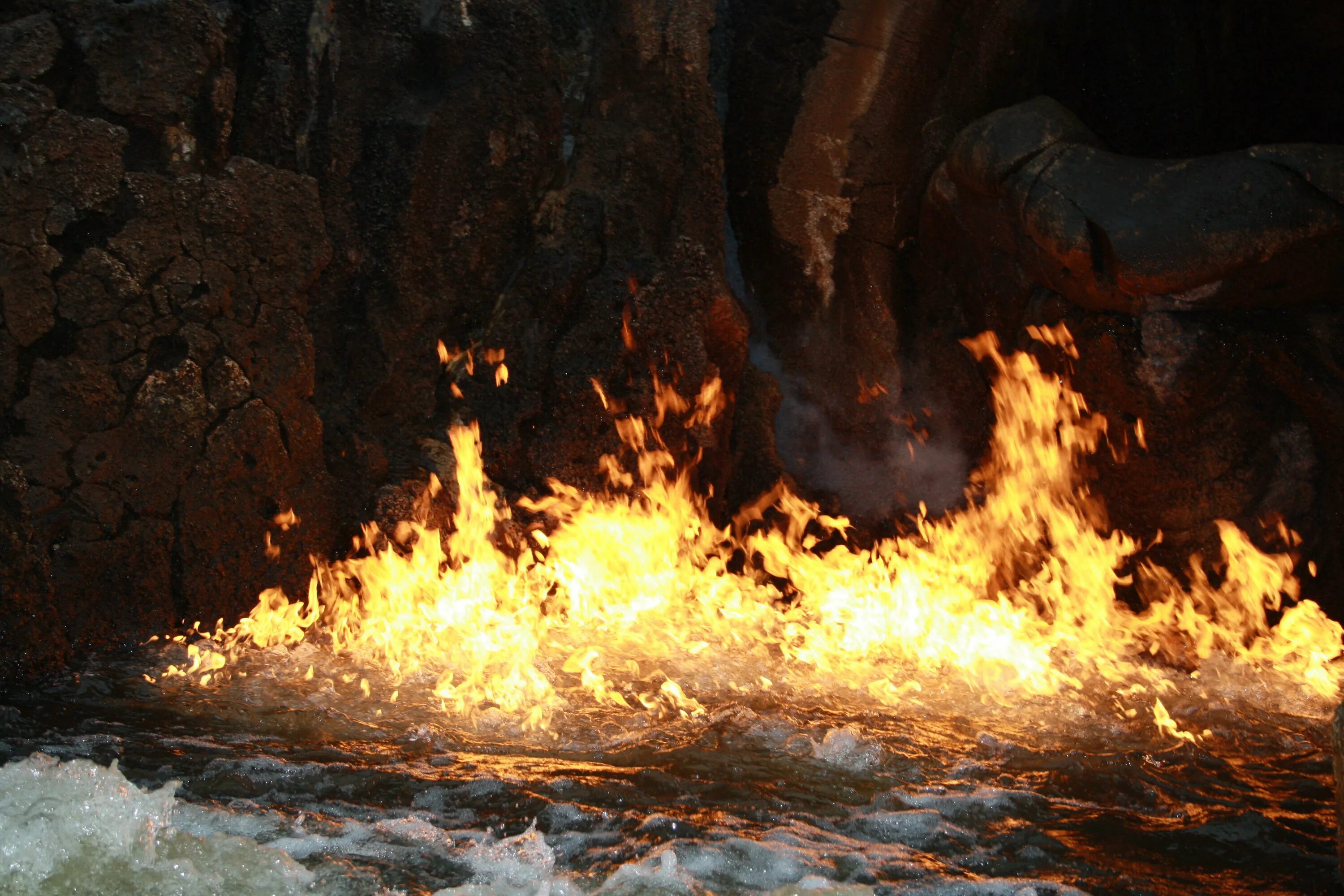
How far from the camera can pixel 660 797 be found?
10.2 ft

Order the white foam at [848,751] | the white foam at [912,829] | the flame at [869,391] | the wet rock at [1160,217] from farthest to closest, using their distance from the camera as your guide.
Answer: the flame at [869,391]
the wet rock at [1160,217]
the white foam at [848,751]
the white foam at [912,829]

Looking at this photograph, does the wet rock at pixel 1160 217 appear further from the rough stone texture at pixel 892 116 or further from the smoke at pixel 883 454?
the smoke at pixel 883 454

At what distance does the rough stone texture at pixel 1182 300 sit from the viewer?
13.9 feet

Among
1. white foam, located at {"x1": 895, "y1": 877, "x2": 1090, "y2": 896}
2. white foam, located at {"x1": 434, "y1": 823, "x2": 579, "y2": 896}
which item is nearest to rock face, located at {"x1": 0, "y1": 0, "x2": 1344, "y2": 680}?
white foam, located at {"x1": 434, "y1": 823, "x2": 579, "y2": 896}

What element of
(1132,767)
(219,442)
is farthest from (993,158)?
(219,442)

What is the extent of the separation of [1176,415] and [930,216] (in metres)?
1.35

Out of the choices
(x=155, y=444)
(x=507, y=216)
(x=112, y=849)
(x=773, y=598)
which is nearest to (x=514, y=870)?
(x=112, y=849)

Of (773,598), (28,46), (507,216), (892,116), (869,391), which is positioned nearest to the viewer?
(28,46)

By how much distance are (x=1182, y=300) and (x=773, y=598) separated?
2018 mm

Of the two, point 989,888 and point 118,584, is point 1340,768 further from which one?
point 118,584

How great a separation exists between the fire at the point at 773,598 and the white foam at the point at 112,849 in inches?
43.7

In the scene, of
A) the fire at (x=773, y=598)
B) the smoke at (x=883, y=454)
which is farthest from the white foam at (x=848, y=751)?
the smoke at (x=883, y=454)

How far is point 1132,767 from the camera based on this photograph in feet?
11.2

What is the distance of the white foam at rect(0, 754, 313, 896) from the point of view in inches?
95.8
